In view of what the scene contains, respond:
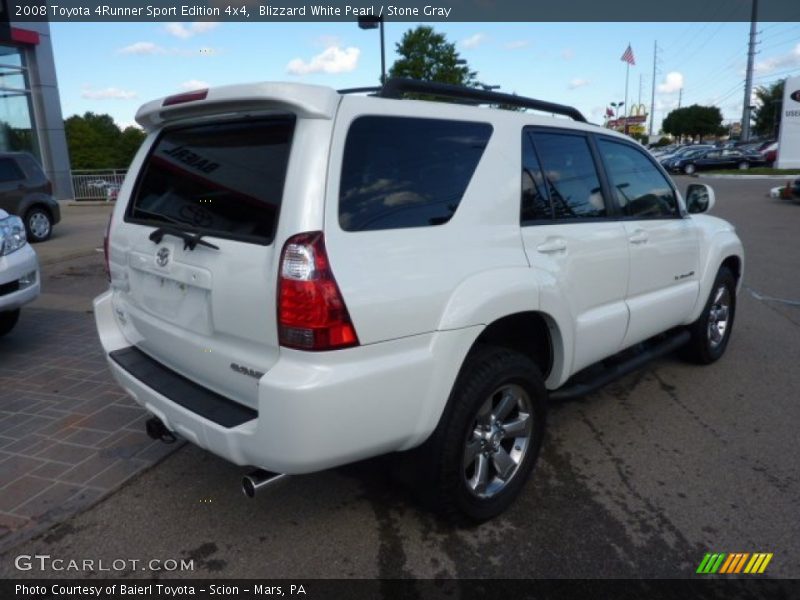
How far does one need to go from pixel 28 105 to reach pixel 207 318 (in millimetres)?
22216

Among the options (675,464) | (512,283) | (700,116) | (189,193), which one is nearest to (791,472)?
(675,464)

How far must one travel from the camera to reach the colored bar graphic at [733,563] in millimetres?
2574

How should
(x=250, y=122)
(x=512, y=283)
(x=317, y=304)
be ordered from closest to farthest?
(x=317, y=304), (x=250, y=122), (x=512, y=283)

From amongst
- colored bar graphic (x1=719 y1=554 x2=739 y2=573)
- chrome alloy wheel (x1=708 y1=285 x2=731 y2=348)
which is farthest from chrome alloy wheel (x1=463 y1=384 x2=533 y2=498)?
chrome alloy wheel (x1=708 y1=285 x2=731 y2=348)

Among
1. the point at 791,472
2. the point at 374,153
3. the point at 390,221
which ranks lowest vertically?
the point at 791,472

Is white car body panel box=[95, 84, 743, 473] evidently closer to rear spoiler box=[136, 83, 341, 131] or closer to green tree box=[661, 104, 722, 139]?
rear spoiler box=[136, 83, 341, 131]

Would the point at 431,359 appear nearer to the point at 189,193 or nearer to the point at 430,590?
the point at 430,590

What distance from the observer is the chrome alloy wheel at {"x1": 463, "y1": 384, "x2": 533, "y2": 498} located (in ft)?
9.26

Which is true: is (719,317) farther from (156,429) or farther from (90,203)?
(90,203)

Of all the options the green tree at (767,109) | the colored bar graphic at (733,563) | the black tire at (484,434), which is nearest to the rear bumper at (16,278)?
the black tire at (484,434)

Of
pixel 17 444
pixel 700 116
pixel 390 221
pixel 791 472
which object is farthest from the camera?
pixel 700 116

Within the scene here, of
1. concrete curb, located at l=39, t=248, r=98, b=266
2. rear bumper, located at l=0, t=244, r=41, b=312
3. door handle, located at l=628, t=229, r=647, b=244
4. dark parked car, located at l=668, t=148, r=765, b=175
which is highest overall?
door handle, located at l=628, t=229, r=647, b=244

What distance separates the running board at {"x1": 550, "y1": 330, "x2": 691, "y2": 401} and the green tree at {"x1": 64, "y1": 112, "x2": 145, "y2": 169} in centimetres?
6112

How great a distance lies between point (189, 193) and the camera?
282 cm
